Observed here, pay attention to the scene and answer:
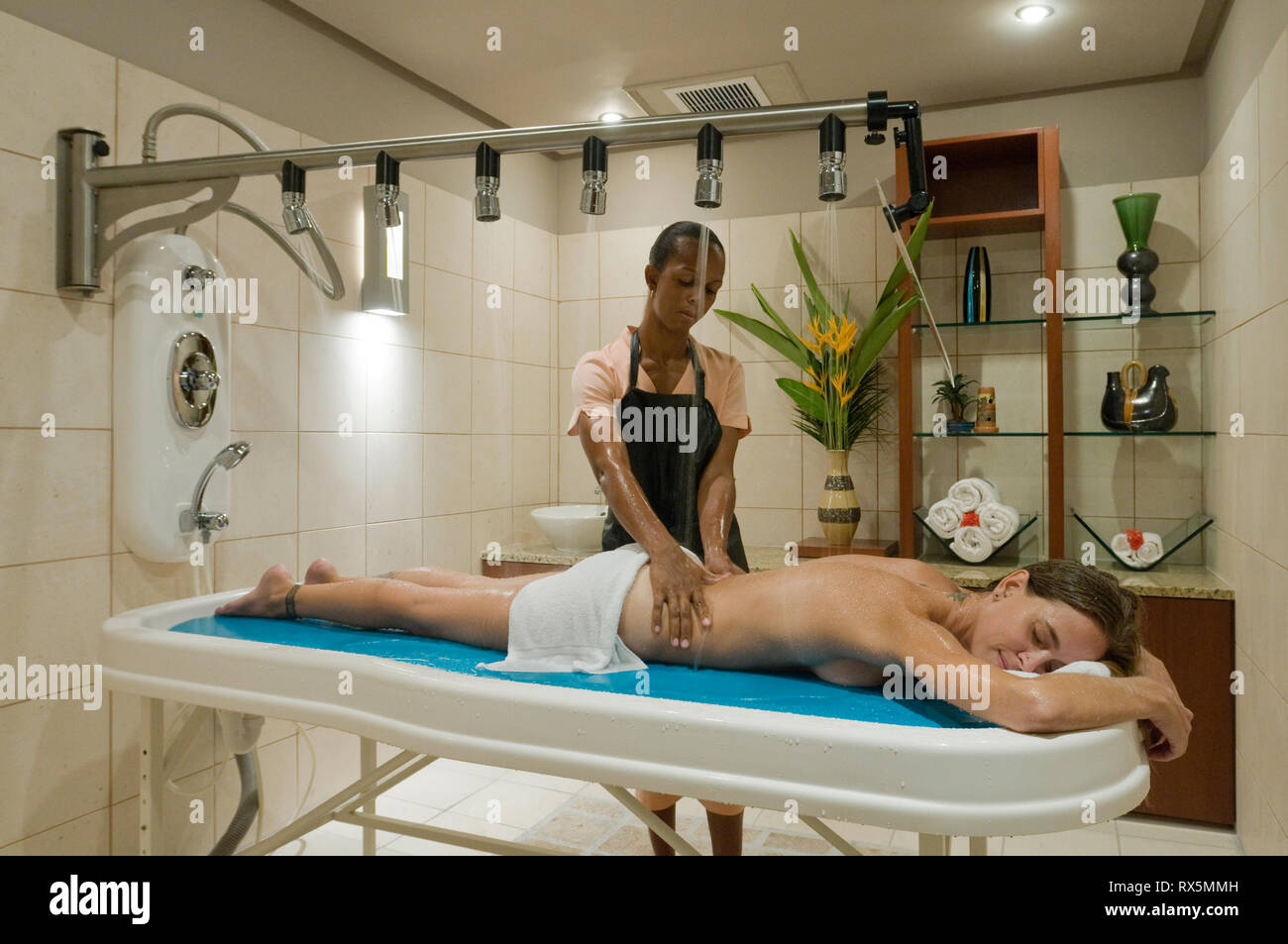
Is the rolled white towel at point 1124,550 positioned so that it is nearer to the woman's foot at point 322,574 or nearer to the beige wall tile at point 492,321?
the beige wall tile at point 492,321

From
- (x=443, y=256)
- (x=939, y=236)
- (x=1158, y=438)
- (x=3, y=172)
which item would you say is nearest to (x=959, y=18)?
(x=939, y=236)

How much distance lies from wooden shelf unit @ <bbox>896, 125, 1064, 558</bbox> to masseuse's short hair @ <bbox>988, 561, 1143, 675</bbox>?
50.2 inches

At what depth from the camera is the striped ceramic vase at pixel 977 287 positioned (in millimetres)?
3109

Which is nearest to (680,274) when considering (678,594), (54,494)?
(678,594)

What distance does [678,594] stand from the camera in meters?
A: 1.43

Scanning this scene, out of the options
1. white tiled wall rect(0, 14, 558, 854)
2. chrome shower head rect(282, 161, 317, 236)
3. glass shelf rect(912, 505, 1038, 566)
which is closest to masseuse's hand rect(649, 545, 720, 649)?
white tiled wall rect(0, 14, 558, 854)

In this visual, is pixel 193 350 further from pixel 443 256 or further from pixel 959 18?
pixel 959 18

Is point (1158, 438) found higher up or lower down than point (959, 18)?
lower down

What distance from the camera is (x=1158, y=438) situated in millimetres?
3014

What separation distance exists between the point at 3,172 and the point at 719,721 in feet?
6.33

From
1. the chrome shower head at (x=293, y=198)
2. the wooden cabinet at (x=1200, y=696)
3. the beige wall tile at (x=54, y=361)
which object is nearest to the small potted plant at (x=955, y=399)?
the wooden cabinet at (x=1200, y=696)

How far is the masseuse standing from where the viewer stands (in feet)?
4.55

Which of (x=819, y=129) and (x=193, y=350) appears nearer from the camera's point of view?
(x=819, y=129)
